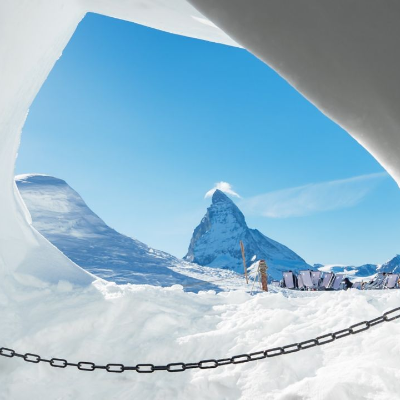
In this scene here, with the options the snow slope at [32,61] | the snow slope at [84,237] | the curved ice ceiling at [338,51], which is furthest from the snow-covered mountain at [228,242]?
the curved ice ceiling at [338,51]

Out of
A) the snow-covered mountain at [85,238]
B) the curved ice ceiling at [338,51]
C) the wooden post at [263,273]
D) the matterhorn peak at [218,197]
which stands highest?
the matterhorn peak at [218,197]

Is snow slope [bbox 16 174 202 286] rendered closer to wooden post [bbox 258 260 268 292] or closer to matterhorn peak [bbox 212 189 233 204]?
wooden post [bbox 258 260 268 292]

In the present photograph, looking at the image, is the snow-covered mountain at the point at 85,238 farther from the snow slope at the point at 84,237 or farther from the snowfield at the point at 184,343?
the snowfield at the point at 184,343

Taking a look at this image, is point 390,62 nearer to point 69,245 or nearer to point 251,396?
point 251,396

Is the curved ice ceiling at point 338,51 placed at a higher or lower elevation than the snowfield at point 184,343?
higher

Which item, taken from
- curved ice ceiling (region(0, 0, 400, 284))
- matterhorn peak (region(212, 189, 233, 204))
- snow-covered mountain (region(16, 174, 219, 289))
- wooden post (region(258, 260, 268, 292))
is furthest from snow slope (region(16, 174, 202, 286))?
matterhorn peak (region(212, 189, 233, 204))

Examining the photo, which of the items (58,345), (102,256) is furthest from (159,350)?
(102,256)

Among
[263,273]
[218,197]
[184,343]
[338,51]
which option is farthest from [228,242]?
[338,51]
